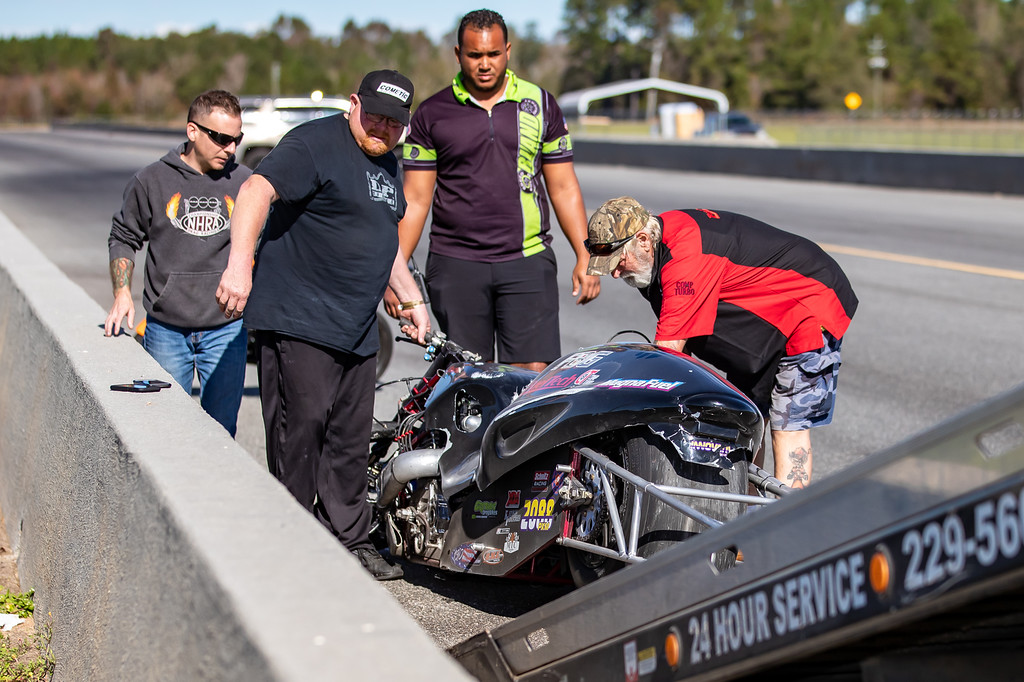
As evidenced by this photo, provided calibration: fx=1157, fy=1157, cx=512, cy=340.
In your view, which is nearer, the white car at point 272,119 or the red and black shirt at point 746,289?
the red and black shirt at point 746,289

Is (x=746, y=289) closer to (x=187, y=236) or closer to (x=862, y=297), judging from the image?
(x=187, y=236)

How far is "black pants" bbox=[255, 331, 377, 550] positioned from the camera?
466 cm

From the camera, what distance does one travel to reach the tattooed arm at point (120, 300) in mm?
4984

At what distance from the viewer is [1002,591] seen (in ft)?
6.04

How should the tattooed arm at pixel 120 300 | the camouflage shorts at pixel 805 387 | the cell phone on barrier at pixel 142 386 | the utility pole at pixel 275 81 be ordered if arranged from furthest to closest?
1. the utility pole at pixel 275 81
2. the tattooed arm at pixel 120 300
3. the camouflage shorts at pixel 805 387
4. the cell phone on barrier at pixel 142 386

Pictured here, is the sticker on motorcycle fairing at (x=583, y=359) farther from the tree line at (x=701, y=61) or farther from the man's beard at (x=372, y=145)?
the tree line at (x=701, y=61)

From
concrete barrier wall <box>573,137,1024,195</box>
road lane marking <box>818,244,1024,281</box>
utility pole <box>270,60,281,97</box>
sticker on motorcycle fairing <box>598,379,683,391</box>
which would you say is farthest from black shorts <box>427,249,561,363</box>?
utility pole <box>270,60,281,97</box>

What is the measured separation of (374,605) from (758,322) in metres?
2.87

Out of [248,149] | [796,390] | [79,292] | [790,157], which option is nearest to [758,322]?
[796,390]

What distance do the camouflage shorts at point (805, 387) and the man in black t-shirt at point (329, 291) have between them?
5.56 feet

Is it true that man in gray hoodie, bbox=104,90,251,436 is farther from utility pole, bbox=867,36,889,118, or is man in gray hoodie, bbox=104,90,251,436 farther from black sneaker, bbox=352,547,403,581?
utility pole, bbox=867,36,889,118

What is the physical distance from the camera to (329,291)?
15.2 ft

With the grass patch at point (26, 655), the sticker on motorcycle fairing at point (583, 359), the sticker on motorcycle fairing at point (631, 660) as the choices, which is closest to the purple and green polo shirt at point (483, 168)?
the sticker on motorcycle fairing at point (583, 359)

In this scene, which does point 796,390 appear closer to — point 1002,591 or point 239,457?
point 239,457
